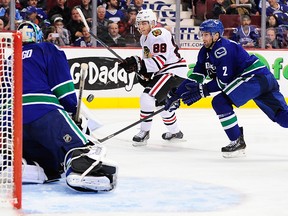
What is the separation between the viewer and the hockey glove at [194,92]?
5.42 metres

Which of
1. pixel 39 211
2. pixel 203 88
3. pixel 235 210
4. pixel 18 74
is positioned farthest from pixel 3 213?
pixel 203 88

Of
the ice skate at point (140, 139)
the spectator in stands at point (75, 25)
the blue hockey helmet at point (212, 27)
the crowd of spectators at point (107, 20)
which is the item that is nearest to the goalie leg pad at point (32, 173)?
the blue hockey helmet at point (212, 27)

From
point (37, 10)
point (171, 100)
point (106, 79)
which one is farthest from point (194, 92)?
point (37, 10)

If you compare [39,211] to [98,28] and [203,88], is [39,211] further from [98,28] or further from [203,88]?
[98,28]

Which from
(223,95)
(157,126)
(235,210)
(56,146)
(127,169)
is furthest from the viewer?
(157,126)

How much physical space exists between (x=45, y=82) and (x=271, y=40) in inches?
229

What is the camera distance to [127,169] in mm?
4852

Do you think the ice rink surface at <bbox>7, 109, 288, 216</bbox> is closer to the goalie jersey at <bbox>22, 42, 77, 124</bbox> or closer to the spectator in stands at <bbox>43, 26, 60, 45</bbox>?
the goalie jersey at <bbox>22, 42, 77, 124</bbox>

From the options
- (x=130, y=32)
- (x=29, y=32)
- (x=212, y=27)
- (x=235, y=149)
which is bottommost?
(x=235, y=149)

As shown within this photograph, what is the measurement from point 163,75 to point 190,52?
3.02m

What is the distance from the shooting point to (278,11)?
966 centimetres

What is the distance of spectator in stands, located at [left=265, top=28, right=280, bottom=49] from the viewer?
31.2 ft

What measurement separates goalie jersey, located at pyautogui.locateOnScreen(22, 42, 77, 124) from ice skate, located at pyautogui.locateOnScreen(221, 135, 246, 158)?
1608 millimetres

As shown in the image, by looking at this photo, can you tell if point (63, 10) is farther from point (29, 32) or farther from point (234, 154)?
point (29, 32)
